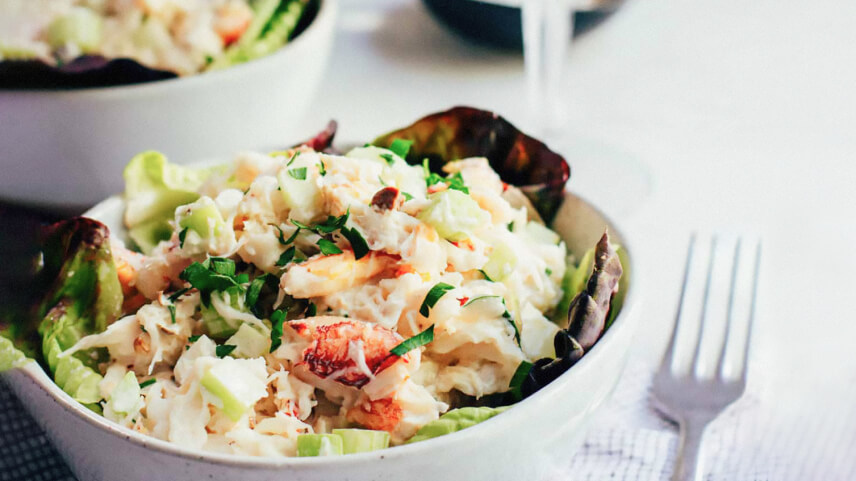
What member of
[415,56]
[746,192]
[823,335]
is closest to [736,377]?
[823,335]

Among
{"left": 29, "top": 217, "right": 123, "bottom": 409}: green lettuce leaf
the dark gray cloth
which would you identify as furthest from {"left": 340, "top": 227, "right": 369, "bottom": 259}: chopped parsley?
the dark gray cloth

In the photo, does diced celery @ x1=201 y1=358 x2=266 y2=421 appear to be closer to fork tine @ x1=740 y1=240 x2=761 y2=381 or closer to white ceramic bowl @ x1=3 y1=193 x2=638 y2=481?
white ceramic bowl @ x1=3 y1=193 x2=638 y2=481

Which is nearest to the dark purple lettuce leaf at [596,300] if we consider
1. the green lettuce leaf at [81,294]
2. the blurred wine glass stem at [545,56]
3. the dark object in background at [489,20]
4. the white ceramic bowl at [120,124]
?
the green lettuce leaf at [81,294]

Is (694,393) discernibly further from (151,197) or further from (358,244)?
(151,197)

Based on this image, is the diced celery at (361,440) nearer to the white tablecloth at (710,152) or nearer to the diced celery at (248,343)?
the diced celery at (248,343)

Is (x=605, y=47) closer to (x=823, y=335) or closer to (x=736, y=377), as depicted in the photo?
(x=823, y=335)

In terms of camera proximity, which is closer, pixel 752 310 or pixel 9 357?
pixel 9 357

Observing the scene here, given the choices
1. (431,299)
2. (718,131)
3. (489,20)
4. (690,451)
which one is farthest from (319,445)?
(489,20)
